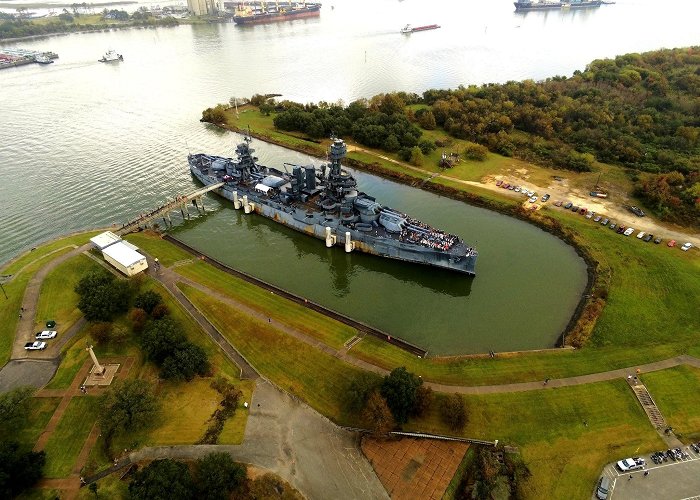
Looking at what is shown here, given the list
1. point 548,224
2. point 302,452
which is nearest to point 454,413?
point 302,452

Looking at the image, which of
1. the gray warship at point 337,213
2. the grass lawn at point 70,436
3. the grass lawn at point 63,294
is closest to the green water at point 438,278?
the gray warship at point 337,213

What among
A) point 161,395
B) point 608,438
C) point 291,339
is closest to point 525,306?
point 608,438

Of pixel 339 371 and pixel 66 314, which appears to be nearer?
pixel 339 371

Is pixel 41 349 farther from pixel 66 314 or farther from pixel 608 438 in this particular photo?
pixel 608 438

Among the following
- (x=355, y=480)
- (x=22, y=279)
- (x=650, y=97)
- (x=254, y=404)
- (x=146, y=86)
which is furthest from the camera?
(x=146, y=86)

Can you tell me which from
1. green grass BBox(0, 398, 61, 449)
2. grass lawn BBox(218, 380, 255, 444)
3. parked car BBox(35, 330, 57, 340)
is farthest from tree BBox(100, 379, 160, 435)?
parked car BBox(35, 330, 57, 340)

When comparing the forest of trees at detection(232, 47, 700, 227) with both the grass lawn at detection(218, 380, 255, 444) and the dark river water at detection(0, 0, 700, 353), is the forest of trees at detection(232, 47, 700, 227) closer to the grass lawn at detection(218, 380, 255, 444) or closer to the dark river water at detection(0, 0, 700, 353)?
the dark river water at detection(0, 0, 700, 353)
